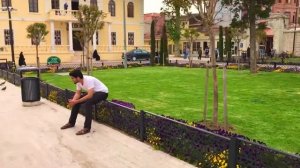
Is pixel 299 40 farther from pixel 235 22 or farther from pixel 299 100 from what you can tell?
pixel 299 100

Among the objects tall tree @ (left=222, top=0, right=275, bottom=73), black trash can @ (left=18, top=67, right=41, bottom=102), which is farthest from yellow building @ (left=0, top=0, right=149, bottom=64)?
black trash can @ (left=18, top=67, right=41, bottom=102)

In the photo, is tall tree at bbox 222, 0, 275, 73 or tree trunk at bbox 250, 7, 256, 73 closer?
tall tree at bbox 222, 0, 275, 73

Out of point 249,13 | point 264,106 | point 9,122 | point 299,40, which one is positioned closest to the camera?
point 9,122

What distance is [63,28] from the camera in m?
39.8

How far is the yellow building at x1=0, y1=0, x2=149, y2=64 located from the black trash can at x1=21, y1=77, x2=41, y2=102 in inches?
A: 998

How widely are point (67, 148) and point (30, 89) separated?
514cm

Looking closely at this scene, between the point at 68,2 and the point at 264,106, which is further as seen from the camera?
the point at 68,2

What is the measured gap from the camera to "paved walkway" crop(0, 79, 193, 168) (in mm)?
5941

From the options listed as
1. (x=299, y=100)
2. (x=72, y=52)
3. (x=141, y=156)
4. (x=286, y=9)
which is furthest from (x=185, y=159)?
(x=286, y=9)

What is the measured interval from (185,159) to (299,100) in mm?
7116

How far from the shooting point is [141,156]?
6.18 metres

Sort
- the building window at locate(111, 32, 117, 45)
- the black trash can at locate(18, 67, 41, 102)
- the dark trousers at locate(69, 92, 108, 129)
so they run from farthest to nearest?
the building window at locate(111, 32, 117, 45) < the black trash can at locate(18, 67, 41, 102) < the dark trousers at locate(69, 92, 108, 129)

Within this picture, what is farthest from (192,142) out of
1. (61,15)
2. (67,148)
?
(61,15)

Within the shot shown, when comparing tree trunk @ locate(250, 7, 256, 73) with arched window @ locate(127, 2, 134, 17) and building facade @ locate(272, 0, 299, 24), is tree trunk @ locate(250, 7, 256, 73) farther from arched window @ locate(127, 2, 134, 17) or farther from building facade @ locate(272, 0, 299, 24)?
building facade @ locate(272, 0, 299, 24)
